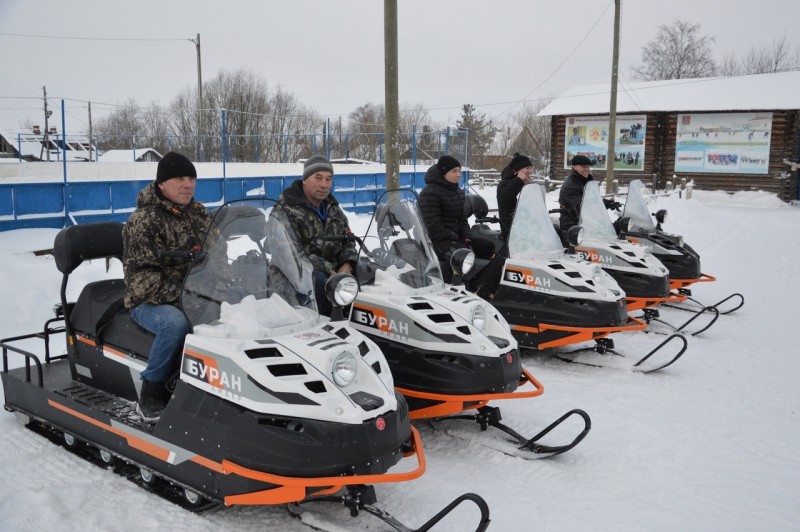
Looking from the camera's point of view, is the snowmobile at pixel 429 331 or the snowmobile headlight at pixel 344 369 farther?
the snowmobile at pixel 429 331

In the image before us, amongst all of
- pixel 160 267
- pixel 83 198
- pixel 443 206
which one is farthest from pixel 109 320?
pixel 83 198

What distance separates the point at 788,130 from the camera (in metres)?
25.3

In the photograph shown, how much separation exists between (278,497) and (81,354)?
76.0 inches

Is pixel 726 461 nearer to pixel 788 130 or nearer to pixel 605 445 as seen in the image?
pixel 605 445

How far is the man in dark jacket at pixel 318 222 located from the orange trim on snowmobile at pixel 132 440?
146 cm

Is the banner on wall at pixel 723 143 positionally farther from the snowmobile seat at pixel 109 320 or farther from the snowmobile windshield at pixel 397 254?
the snowmobile seat at pixel 109 320

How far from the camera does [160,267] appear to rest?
12.0 ft

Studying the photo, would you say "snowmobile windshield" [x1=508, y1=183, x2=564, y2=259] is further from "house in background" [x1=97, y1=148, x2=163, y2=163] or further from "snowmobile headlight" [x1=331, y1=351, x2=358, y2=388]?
"house in background" [x1=97, y1=148, x2=163, y2=163]

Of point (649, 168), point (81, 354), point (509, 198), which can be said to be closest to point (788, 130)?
point (649, 168)

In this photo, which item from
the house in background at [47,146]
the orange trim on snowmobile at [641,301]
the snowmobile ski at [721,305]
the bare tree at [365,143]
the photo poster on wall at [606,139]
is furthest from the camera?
the photo poster on wall at [606,139]

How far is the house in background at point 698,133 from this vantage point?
25.6 metres

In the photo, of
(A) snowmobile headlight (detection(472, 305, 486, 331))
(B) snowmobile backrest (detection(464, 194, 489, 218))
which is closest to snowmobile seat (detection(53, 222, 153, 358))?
(A) snowmobile headlight (detection(472, 305, 486, 331))

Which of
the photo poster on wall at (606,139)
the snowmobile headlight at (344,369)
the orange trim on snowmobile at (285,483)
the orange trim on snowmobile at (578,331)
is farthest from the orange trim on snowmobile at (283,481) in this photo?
the photo poster on wall at (606,139)

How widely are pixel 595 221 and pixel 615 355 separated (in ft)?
5.95
